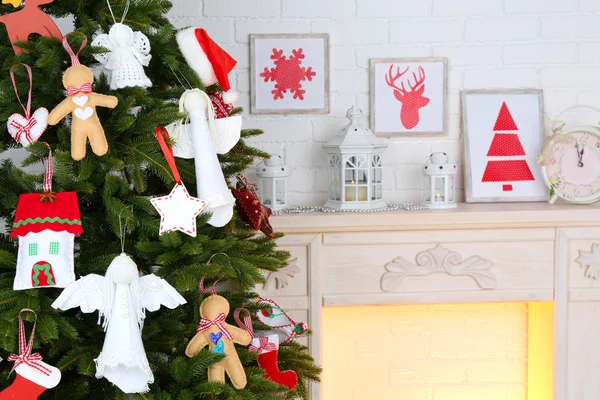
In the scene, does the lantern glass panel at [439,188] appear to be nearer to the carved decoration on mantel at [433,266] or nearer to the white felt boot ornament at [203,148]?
the carved decoration on mantel at [433,266]

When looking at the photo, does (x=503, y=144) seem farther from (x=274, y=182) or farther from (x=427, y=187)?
(x=274, y=182)

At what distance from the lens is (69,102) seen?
3.93ft

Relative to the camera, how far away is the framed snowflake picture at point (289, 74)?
2301 mm

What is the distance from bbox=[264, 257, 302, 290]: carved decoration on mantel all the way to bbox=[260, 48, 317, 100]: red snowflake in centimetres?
58

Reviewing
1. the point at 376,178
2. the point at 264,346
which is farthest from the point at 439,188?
the point at 264,346

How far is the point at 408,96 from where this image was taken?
7.74 feet

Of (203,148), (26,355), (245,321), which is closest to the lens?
(26,355)

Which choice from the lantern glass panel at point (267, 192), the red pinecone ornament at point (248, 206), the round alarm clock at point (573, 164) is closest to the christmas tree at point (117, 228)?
the red pinecone ornament at point (248, 206)

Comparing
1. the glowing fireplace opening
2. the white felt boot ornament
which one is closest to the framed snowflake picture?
the glowing fireplace opening

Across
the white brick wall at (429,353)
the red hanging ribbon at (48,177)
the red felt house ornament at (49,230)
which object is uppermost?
the red hanging ribbon at (48,177)

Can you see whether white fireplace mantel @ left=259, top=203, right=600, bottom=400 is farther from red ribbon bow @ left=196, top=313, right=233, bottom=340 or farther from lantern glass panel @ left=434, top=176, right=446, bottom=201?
red ribbon bow @ left=196, top=313, right=233, bottom=340

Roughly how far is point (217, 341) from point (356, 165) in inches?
40.3

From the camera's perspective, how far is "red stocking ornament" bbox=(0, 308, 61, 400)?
1184 mm

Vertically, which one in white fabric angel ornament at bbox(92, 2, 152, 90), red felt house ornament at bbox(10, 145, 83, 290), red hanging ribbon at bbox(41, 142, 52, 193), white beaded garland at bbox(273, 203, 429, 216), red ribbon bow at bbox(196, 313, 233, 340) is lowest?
red ribbon bow at bbox(196, 313, 233, 340)
